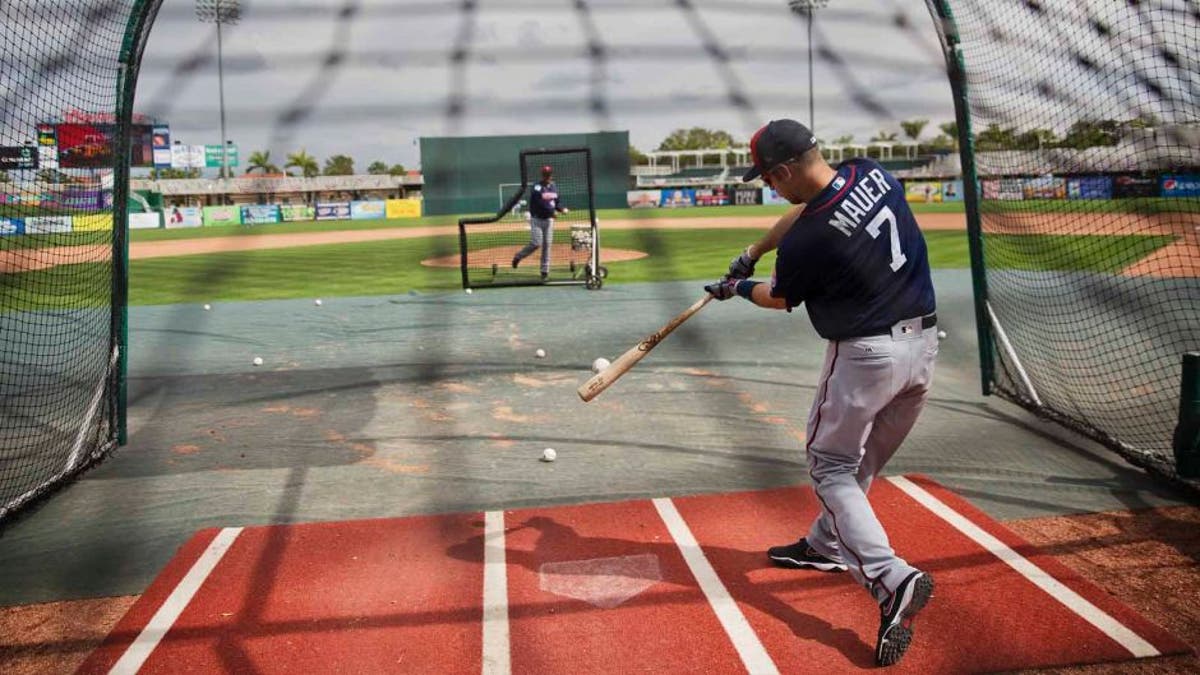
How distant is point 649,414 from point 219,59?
12.3 ft

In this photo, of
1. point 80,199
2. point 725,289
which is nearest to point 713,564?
point 725,289

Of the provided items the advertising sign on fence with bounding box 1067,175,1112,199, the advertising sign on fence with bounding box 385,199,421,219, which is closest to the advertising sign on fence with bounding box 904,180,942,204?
the advertising sign on fence with bounding box 385,199,421,219

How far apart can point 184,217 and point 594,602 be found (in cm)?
4289

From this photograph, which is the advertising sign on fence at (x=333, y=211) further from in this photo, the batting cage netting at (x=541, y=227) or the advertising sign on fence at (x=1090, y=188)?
the advertising sign on fence at (x=1090, y=188)

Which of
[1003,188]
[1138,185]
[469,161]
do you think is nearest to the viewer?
[469,161]

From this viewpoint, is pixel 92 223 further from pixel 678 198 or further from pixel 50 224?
pixel 678 198

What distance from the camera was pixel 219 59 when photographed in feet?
14.9

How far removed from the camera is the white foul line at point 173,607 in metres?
3.19

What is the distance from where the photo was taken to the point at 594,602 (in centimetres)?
358

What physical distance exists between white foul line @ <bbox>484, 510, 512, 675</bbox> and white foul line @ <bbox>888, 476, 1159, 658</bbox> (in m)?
2.25

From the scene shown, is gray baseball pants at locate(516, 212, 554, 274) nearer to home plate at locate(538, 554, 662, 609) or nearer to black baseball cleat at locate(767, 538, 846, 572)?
home plate at locate(538, 554, 662, 609)

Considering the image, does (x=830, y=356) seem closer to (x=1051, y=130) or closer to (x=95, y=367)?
(x=1051, y=130)

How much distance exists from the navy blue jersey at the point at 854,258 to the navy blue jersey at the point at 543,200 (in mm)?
10497

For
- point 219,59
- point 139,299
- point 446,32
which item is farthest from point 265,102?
point 139,299
